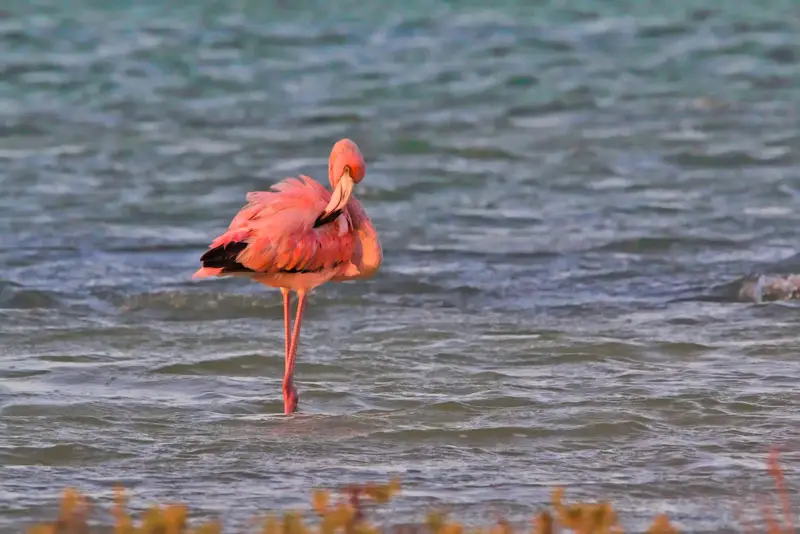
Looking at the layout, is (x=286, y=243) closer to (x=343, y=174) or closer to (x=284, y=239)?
(x=284, y=239)

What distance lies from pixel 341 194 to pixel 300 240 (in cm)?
29

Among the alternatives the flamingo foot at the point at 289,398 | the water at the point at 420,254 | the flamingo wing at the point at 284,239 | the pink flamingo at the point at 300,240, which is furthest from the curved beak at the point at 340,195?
the water at the point at 420,254

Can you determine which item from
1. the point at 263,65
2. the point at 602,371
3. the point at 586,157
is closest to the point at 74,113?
the point at 263,65

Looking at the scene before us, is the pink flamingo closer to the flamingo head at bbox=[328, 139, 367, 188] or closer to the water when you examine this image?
the flamingo head at bbox=[328, 139, 367, 188]

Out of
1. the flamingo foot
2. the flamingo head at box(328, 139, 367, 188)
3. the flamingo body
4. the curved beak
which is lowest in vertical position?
the flamingo foot

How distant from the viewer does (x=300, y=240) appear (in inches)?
294

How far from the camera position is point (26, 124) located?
15.9 metres

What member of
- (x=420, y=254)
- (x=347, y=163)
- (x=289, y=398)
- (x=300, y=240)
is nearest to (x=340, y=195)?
(x=347, y=163)

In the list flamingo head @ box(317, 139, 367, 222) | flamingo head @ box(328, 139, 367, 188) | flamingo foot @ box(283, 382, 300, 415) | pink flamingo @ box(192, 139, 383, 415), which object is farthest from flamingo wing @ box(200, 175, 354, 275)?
flamingo foot @ box(283, 382, 300, 415)

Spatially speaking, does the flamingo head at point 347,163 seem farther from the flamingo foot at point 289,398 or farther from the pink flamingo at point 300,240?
the flamingo foot at point 289,398

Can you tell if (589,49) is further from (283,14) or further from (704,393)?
(704,393)

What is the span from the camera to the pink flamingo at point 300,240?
7438 millimetres

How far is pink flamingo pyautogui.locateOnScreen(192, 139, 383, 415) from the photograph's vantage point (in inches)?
293

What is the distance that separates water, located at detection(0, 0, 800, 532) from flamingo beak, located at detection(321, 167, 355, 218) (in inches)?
37.5
